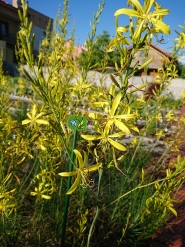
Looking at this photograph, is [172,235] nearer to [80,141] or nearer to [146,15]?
[80,141]

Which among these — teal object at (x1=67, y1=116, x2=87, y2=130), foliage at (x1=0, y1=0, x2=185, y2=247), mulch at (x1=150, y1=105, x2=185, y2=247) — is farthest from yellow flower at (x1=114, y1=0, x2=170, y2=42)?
mulch at (x1=150, y1=105, x2=185, y2=247)

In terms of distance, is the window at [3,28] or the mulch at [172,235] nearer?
the mulch at [172,235]

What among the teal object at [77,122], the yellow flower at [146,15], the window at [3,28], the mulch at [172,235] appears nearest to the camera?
the yellow flower at [146,15]

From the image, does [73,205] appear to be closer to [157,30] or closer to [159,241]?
[159,241]

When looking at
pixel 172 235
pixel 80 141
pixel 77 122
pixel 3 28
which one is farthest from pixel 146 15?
pixel 3 28

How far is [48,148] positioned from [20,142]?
204 mm

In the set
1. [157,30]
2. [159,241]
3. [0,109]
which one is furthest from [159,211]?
[0,109]

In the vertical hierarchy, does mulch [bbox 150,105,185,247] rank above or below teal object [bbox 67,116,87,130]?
below

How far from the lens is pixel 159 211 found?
70.6 inches

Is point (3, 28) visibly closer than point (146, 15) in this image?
No

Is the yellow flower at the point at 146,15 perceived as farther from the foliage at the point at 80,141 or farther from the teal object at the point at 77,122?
the teal object at the point at 77,122

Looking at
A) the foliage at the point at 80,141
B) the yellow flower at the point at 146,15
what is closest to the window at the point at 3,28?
the foliage at the point at 80,141

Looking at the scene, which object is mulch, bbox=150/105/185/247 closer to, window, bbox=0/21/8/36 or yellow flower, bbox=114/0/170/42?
yellow flower, bbox=114/0/170/42

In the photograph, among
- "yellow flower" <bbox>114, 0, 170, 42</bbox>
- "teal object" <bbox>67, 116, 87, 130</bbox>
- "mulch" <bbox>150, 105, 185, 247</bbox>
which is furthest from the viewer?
"mulch" <bbox>150, 105, 185, 247</bbox>
